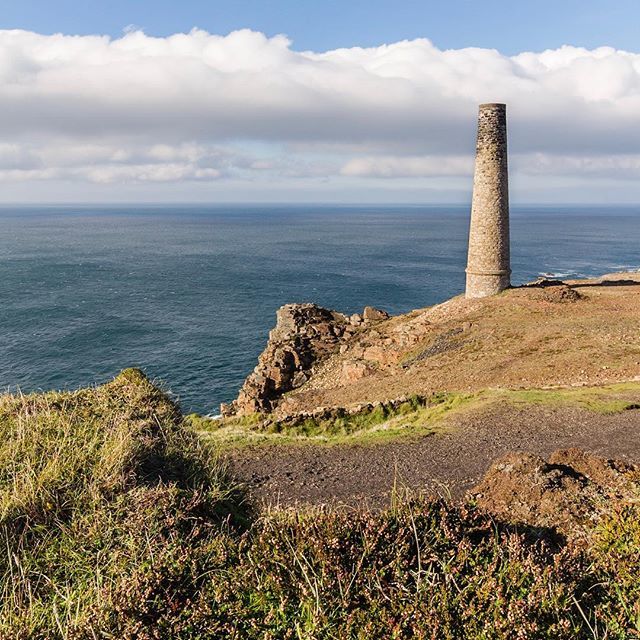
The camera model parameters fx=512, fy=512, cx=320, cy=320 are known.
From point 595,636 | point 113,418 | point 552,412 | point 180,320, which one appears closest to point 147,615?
point 113,418

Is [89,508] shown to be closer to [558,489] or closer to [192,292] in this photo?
[558,489]

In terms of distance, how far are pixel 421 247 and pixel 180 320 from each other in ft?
335

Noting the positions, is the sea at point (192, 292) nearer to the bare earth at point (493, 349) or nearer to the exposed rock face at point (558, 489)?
the exposed rock face at point (558, 489)

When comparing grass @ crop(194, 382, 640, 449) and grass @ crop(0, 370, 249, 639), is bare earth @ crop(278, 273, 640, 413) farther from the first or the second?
grass @ crop(0, 370, 249, 639)

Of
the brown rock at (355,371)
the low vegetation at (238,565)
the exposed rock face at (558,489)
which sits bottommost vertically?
the brown rock at (355,371)

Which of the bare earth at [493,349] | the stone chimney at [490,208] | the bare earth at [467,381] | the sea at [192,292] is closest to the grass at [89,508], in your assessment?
the bare earth at [467,381]

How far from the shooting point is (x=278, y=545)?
527 cm

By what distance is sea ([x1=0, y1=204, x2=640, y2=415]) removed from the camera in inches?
1900

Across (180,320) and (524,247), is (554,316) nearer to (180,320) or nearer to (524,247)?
(180,320)

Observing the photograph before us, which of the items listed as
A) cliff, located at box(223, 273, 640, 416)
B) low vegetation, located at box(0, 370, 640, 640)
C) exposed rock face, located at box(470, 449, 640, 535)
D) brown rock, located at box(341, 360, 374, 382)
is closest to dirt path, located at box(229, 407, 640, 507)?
→ exposed rock face, located at box(470, 449, 640, 535)

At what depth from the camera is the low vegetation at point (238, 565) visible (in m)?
4.35

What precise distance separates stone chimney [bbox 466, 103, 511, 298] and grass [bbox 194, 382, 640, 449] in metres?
16.6

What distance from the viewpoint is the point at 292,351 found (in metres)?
36.0

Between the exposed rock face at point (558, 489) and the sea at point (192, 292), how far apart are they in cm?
743
